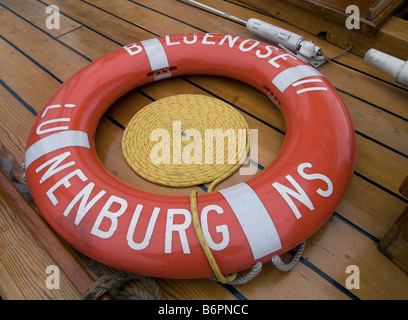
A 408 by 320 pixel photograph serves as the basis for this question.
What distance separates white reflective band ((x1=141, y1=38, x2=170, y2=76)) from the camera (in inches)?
49.0

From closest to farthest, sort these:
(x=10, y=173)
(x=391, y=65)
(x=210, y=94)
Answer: (x=10, y=173), (x=391, y=65), (x=210, y=94)

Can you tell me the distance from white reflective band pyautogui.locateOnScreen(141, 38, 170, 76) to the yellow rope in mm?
127

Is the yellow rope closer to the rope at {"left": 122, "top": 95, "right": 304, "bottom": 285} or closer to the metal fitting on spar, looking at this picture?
the rope at {"left": 122, "top": 95, "right": 304, "bottom": 285}

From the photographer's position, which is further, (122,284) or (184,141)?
(184,141)

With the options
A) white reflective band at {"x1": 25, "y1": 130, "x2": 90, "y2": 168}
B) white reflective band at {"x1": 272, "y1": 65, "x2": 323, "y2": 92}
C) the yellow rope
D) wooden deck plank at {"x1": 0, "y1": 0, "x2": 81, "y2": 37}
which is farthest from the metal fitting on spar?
wooden deck plank at {"x1": 0, "y1": 0, "x2": 81, "y2": 37}

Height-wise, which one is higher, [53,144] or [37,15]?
[37,15]

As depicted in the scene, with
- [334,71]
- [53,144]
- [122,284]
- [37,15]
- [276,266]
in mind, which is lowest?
[122,284]

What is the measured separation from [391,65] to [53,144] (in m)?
1.18

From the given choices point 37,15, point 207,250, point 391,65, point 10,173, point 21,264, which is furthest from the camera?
point 37,15

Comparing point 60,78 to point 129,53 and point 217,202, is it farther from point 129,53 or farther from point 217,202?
point 217,202

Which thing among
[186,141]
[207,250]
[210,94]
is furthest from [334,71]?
[207,250]

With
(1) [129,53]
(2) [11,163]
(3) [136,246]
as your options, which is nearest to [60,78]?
(1) [129,53]

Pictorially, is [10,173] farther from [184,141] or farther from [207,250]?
[207,250]

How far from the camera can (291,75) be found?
1.11 m
